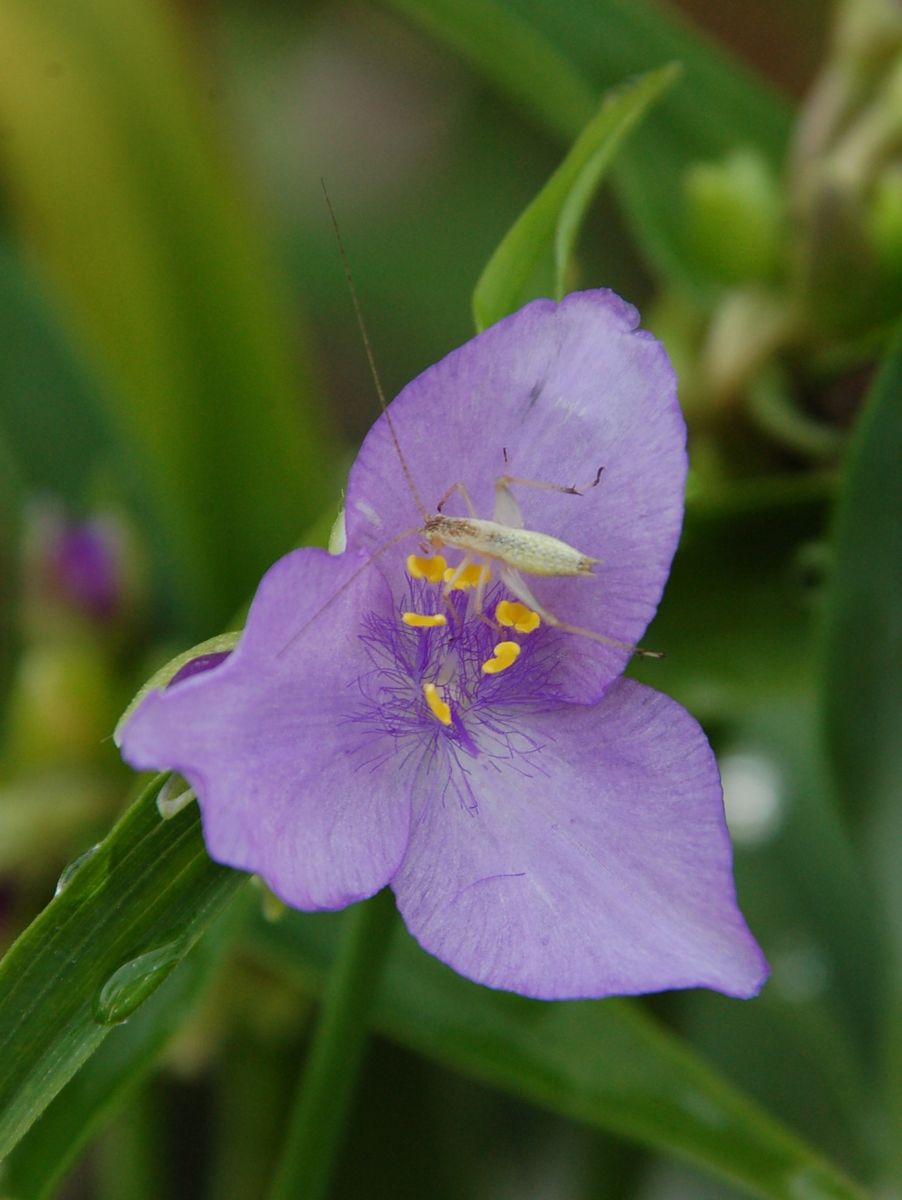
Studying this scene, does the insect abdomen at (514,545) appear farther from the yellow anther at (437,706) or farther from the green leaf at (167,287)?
the green leaf at (167,287)

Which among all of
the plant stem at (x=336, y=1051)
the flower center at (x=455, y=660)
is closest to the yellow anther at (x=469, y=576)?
the flower center at (x=455, y=660)

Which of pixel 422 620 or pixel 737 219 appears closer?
pixel 422 620

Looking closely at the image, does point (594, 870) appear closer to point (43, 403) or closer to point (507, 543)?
point (507, 543)

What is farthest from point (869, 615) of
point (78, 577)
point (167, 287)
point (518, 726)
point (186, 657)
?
point (167, 287)

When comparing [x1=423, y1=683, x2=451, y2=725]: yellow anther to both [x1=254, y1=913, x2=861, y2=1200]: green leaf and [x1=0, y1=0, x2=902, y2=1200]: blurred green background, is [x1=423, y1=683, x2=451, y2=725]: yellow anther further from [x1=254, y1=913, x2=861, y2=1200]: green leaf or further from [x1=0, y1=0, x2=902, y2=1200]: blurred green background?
[x1=254, y1=913, x2=861, y2=1200]: green leaf

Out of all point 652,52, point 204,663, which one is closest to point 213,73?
point 652,52

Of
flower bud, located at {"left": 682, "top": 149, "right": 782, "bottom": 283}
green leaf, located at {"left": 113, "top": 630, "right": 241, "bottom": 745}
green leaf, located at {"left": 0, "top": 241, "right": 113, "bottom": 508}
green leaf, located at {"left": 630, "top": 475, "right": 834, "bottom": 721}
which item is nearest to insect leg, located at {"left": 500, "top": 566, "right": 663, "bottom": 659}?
green leaf, located at {"left": 113, "top": 630, "right": 241, "bottom": 745}

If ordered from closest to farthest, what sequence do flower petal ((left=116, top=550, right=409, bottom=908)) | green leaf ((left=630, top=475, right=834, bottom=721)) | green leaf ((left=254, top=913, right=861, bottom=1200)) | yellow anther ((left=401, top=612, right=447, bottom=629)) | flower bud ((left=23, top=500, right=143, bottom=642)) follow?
flower petal ((left=116, top=550, right=409, bottom=908)), yellow anther ((left=401, top=612, right=447, bottom=629)), green leaf ((left=254, top=913, right=861, bottom=1200)), green leaf ((left=630, top=475, right=834, bottom=721)), flower bud ((left=23, top=500, right=143, bottom=642))

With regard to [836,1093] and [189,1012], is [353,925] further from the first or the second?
[836,1093]
